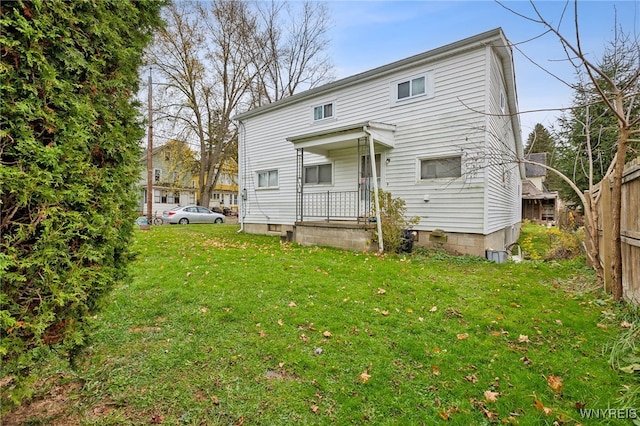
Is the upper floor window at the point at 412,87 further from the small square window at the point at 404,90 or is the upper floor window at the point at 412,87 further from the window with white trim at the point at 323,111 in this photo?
the window with white trim at the point at 323,111

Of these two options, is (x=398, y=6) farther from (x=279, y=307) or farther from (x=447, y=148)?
(x=279, y=307)

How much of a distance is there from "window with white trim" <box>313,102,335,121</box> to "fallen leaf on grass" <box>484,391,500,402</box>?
390 inches

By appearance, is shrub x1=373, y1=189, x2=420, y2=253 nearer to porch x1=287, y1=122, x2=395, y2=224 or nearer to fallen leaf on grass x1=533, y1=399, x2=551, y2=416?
porch x1=287, y1=122, x2=395, y2=224

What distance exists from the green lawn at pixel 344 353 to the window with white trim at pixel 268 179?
7.65 m

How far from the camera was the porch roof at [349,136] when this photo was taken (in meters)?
8.06

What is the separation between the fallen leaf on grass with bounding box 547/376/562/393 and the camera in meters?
2.45

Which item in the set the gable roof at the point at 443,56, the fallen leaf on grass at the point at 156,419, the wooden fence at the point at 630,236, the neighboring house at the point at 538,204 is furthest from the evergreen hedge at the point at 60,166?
the neighboring house at the point at 538,204

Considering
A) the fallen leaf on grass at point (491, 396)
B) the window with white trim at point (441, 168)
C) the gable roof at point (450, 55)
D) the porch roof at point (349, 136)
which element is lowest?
the fallen leaf on grass at point (491, 396)

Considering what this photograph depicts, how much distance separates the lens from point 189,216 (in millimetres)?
21000

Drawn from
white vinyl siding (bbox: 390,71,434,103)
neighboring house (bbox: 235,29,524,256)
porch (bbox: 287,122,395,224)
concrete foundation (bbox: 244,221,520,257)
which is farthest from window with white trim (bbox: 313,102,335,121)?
concrete foundation (bbox: 244,221,520,257)

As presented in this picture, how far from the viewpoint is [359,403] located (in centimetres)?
233

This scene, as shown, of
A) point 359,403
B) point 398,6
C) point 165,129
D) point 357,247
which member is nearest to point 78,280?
point 359,403

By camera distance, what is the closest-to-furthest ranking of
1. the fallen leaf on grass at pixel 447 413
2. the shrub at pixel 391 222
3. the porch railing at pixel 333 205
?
the fallen leaf on grass at pixel 447 413
the shrub at pixel 391 222
the porch railing at pixel 333 205

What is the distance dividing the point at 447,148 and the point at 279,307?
261 inches
